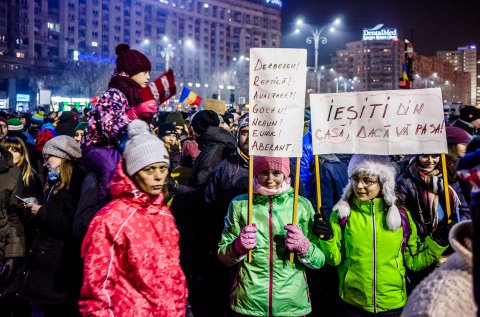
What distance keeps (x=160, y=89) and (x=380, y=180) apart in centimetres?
221

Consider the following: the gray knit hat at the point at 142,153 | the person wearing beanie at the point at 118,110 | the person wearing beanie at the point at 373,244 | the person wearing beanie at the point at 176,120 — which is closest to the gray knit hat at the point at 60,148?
the person wearing beanie at the point at 118,110

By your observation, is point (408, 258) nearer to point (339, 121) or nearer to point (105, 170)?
point (339, 121)

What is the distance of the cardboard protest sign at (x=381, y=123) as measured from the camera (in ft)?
13.6

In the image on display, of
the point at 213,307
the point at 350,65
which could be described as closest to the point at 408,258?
the point at 213,307

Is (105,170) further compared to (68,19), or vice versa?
(68,19)

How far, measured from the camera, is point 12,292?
521cm

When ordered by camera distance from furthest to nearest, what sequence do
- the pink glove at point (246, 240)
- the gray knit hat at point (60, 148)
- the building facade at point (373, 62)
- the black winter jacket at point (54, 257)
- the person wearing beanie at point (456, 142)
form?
the building facade at point (373, 62), the person wearing beanie at point (456, 142), the gray knit hat at point (60, 148), the black winter jacket at point (54, 257), the pink glove at point (246, 240)

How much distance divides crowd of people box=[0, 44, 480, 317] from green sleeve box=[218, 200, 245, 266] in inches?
0.5

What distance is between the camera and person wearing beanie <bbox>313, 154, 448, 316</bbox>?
4.03 meters

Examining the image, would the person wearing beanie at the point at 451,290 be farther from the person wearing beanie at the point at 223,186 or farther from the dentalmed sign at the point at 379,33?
the dentalmed sign at the point at 379,33

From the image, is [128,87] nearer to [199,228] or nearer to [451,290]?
[199,228]

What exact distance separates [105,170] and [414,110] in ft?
8.52

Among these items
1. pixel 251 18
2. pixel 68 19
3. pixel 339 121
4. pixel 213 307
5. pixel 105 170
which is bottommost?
pixel 213 307

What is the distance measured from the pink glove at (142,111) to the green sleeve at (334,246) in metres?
1.87
